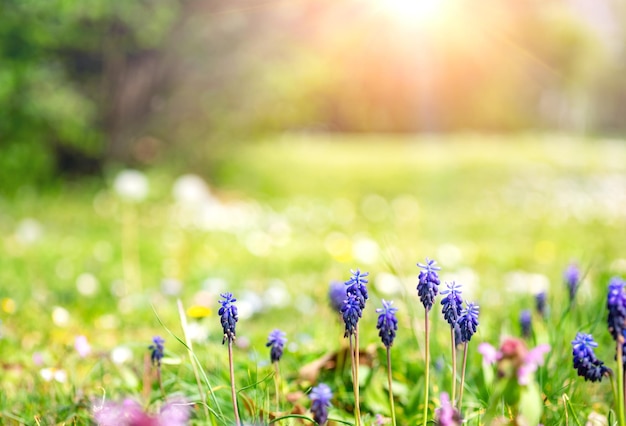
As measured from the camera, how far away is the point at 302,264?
435 cm

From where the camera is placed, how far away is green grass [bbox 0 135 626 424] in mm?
1621

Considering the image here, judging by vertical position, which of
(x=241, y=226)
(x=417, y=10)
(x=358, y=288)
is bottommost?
(x=241, y=226)

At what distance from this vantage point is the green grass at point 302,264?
63.8 inches

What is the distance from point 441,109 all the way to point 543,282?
24.3m

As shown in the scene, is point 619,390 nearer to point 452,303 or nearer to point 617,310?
point 617,310

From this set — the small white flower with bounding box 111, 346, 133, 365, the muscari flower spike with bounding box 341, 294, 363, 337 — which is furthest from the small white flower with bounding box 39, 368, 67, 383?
the muscari flower spike with bounding box 341, 294, 363, 337

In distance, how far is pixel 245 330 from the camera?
8.66ft

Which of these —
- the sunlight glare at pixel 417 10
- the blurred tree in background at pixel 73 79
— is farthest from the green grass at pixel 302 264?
the sunlight glare at pixel 417 10

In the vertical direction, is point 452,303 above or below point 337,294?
above

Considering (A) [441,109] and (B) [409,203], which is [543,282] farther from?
(A) [441,109]

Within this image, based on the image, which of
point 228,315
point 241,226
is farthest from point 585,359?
point 241,226

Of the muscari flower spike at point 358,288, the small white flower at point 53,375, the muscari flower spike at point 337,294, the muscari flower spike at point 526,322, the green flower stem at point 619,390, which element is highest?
the muscari flower spike at point 358,288

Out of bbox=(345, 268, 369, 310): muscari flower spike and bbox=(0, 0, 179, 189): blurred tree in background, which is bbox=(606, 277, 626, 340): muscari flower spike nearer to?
bbox=(345, 268, 369, 310): muscari flower spike

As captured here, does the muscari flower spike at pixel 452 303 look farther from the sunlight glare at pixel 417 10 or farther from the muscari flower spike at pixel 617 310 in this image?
the sunlight glare at pixel 417 10
